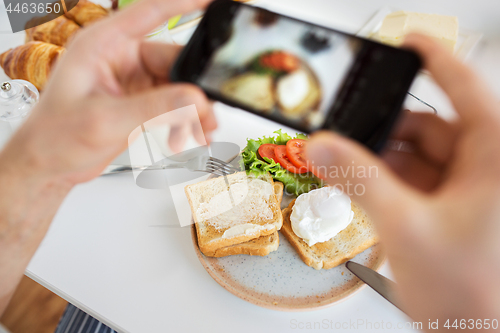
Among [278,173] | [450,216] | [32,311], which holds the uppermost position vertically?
[450,216]

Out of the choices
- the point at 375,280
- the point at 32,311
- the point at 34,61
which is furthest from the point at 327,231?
the point at 32,311

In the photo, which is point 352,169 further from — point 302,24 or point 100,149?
point 100,149

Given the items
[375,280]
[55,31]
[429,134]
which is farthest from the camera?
[55,31]

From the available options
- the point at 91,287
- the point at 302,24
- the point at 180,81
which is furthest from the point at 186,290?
the point at 302,24

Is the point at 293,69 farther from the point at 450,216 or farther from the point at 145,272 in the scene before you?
the point at 145,272

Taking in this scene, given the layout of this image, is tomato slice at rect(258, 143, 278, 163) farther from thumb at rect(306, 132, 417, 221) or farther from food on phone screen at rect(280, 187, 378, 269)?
thumb at rect(306, 132, 417, 221)

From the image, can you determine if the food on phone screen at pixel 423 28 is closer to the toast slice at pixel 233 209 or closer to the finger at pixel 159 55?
the toast slice at pixel 233 209
